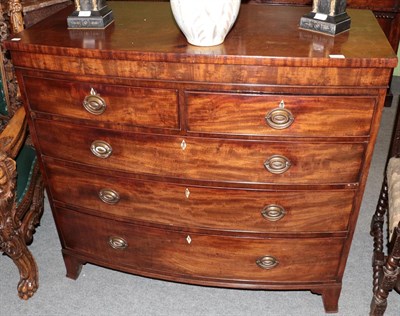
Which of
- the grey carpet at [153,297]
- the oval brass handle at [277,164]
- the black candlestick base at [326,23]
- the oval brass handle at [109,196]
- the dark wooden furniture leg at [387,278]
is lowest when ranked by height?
the grey carpet at [153,297]

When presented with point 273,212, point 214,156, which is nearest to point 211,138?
point 214,156

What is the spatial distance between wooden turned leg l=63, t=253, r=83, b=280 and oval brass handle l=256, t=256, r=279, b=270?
2.72 ft

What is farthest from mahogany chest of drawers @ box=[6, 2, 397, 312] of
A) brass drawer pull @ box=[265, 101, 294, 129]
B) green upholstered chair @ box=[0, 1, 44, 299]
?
green upholstered chair @ box=[0, 1, 44, 299]

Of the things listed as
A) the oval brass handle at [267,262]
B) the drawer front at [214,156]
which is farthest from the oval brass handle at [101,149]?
the oval brass handle at [267,262]

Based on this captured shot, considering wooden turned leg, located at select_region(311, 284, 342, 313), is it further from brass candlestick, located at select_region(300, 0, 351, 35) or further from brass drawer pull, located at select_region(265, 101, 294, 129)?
brass candlestick, located at select_region(300, 0, 351, 35)

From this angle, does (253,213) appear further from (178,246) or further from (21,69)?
(21,69)

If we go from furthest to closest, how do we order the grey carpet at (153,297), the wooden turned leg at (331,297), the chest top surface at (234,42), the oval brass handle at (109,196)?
the grey carpet at (153,297)
the wooden turned leg at (331,297)
the oval brass handle at (109,196)
the chest top surface at (234,42)

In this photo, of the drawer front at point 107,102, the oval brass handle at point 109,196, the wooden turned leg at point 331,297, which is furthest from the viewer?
the wooden turned leg at point 331,297

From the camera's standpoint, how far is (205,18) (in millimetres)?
1300

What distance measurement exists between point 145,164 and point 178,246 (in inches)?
14.6

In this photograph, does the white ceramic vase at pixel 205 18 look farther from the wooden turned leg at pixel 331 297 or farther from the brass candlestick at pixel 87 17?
the wooden turned leg at pixel 331 297

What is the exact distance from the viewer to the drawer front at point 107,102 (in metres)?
1.40

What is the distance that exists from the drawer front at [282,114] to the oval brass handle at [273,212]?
287 mm

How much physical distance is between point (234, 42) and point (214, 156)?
361 mm
